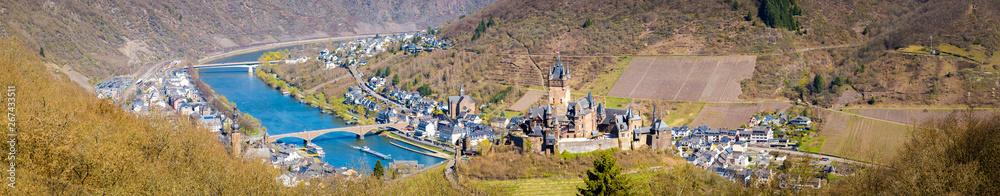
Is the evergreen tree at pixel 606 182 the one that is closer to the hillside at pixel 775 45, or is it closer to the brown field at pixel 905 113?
the brown field at pixel 905 113

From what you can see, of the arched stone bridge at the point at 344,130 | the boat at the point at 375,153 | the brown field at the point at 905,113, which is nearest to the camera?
the boat at the point at 375,153

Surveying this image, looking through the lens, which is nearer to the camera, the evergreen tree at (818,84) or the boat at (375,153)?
the boat at (375,153)

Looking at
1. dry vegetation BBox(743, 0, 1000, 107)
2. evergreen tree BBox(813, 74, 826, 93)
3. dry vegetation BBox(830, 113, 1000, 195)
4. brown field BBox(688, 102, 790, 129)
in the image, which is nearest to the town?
brown field BBox(688, 102, 790, 129)

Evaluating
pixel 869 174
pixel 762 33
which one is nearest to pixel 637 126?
pixel 869 174

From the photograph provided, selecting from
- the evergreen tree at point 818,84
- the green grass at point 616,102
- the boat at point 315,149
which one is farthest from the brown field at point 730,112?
the boat at point 315,149

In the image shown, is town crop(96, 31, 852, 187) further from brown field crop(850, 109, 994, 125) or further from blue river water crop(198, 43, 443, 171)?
brown field crop(850, 109, 994, 125)

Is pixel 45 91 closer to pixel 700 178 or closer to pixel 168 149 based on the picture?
pixel 168 149
